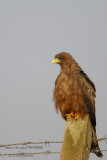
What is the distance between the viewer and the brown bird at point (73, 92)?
498 cm

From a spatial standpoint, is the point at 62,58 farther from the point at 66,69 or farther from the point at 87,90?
the point at 87,90

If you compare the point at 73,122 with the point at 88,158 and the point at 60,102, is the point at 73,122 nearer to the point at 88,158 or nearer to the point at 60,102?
the point at 88,158

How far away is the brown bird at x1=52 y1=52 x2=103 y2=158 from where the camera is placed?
498cm

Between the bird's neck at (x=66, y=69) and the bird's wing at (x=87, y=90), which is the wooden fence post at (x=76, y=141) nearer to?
the bird's wing at (x=87, y=90)

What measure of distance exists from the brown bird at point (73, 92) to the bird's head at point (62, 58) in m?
0.43

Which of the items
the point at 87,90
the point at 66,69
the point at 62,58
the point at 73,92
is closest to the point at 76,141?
the point at 73,92

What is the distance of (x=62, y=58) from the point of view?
6.50 meters

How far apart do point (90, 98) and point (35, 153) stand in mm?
1977

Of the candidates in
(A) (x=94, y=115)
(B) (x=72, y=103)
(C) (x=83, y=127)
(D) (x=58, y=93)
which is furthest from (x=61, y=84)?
(C) (x=83, y=127)

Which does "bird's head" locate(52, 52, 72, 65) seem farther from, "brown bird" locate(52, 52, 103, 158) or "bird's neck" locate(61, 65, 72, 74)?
"brown bird" locate(52, 52, 103, 158)

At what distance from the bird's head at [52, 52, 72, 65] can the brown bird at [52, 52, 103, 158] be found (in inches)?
17.0

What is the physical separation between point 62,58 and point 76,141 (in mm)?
3682

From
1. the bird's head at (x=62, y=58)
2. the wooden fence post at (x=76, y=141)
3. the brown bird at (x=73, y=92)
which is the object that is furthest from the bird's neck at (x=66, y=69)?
the wooden fence post at (x=76, y=141)

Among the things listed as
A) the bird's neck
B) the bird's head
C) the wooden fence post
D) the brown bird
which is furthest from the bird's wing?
the wooden fence post
